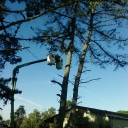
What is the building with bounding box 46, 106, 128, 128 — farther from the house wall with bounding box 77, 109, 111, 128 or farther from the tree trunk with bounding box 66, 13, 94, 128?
the tree trunk with bounding box 66, 13, 94, 128

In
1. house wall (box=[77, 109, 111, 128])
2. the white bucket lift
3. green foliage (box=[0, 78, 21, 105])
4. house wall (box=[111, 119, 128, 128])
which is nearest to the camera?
the white bucket lift

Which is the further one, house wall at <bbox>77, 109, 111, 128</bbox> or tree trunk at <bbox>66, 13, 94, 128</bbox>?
house wall at <bbox>77, 109, 111, 128</bbox>

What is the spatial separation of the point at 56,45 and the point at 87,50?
121 inches

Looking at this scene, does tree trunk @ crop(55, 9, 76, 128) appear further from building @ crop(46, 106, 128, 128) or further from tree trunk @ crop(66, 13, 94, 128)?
building @ crop(46, 106, 128, 128)

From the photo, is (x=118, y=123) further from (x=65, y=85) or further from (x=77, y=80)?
(x=65, y=85)

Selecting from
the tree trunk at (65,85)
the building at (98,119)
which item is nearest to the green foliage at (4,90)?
the tree trunk at (65,85)

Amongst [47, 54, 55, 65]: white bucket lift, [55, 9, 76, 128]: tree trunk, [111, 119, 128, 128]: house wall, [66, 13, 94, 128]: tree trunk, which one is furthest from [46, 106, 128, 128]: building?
[47, 54, 55, 65]: white bucket lift

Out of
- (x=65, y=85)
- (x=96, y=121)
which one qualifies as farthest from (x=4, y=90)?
(x=96, y=121)

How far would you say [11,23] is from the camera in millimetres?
7410

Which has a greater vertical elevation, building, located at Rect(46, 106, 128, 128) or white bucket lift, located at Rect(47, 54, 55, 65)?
white bucket lift, located at Rect(47, 54, 55, 65)

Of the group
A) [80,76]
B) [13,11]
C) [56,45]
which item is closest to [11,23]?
[13,11]

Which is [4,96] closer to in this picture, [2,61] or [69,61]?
[2,61]

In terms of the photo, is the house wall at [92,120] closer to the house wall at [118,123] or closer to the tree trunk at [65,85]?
the house wall at [118,123]

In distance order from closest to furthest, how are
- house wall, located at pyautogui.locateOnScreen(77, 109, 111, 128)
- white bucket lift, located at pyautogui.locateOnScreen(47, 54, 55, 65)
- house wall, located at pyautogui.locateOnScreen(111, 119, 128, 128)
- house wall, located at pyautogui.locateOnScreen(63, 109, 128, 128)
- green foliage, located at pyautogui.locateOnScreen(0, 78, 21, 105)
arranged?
white bucket lift, located at pyautogui.locateOnScreen(47, 54, 55, 65) → green foliage, located at pyautogui.locateOnScreen(0, 78, 21, 105) → house wall, located at pyautogui.locateOnScreen(111, 119, 128, 128) → house wall, located at pyautogui.locateOnScreen(63, 109, 128, 128) → house wall, located at pyautogui.locateOnScreen(77, 109, 111, 128)
